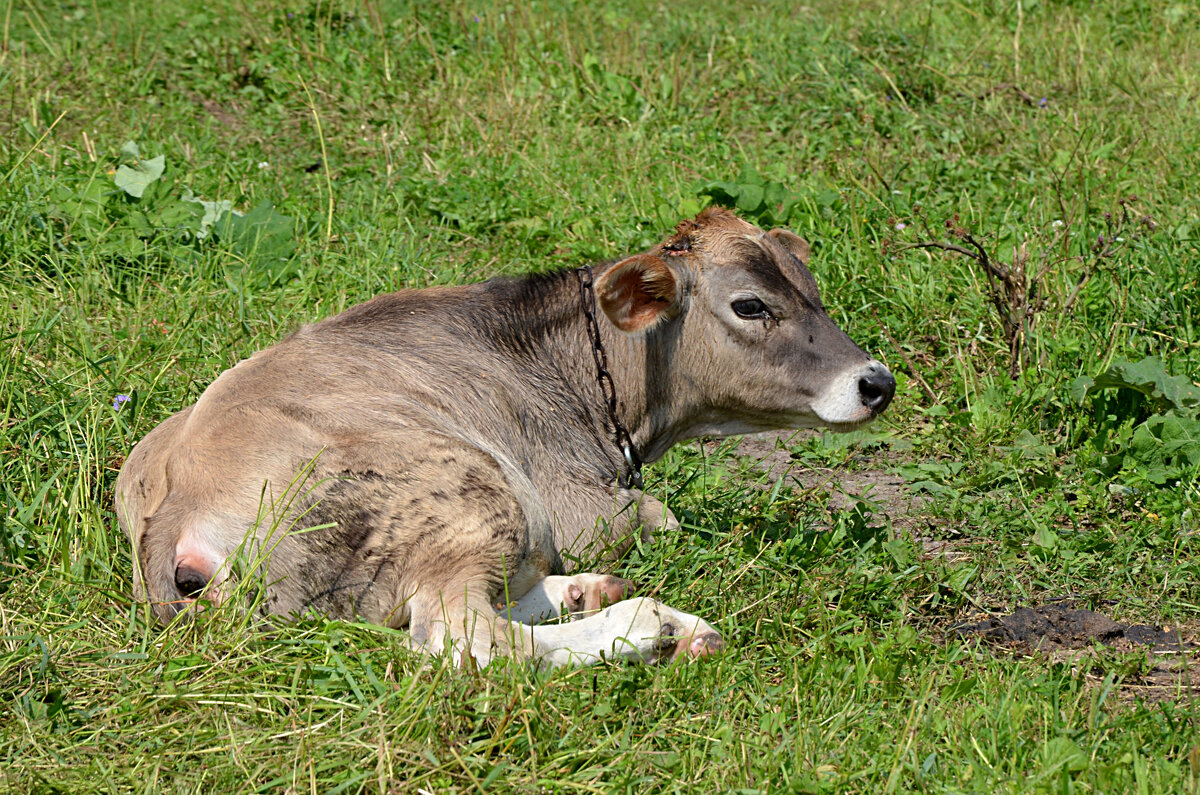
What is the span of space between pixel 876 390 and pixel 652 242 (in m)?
2.66

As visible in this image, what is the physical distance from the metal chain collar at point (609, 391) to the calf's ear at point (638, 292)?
0.21 m

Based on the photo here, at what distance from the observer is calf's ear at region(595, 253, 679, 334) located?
187 inches

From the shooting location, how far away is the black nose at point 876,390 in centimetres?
487

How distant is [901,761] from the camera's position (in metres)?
3.25

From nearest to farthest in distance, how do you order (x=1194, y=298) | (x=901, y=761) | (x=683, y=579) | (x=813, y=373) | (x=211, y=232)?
(x=901, y=761), (x=683, y=579), (x=813, y=373), (x=1194, y=298), (x=211, y=232)

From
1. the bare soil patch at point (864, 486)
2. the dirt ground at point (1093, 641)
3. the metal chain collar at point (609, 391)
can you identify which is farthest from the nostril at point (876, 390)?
the metal chain collar at point (609, 391)

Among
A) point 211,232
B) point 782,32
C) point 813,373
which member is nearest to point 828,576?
point 813,373

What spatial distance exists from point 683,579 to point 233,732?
1710 millimetres

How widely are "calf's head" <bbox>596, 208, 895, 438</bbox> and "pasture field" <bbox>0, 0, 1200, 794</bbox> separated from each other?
17.8 inches

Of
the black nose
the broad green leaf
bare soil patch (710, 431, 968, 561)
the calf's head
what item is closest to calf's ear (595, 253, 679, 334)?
the calf's head

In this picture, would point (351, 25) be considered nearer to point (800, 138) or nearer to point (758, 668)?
point (800, 138)

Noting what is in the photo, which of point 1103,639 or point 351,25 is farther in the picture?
point 351,25

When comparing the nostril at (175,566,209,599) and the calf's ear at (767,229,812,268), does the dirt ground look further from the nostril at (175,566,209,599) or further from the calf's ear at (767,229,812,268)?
the nostril at (175,566,209,599)

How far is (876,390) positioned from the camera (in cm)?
488
